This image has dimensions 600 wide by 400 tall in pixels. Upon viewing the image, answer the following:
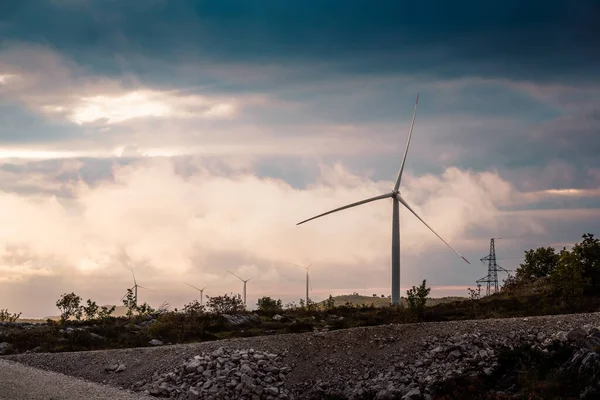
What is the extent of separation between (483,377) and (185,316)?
2987 centimetres

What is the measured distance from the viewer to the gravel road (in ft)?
100

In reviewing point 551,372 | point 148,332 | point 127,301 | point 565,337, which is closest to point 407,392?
point 551,372

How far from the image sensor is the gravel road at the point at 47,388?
30625 mm

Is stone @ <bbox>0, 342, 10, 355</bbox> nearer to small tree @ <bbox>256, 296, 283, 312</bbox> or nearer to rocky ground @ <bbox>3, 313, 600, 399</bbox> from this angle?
rocky ground @ <bbox>3, 313, 600, 399</bbox>

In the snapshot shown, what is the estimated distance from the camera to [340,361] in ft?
110

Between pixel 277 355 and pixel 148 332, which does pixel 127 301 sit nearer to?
pixel 148 332

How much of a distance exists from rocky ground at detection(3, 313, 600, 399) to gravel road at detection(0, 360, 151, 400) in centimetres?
166

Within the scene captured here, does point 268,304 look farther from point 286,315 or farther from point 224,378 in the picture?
point 224,378

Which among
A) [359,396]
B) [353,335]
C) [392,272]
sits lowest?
[359,396]

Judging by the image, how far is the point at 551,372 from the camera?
27719 mm

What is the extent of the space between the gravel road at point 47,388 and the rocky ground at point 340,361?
1664 millimetres

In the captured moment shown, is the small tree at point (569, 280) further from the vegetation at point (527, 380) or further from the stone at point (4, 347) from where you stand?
the stone at point (4, 347)

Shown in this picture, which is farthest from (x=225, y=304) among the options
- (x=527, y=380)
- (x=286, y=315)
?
(x=527, y=380)

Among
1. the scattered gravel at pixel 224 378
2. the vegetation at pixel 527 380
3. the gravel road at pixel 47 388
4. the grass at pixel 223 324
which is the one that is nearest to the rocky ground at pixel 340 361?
the scattered gravel at pixel 224 378
